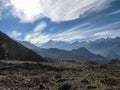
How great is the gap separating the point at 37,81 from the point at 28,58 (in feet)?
188

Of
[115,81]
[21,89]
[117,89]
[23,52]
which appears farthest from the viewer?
[23,52]

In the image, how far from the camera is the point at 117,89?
105 feet

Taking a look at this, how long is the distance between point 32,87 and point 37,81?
4.49 metres

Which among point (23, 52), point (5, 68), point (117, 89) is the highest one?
point (23, 52)

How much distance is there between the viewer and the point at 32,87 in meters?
36.3

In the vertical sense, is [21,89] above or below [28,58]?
below

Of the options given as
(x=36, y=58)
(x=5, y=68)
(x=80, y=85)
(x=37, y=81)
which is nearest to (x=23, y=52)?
(x=36, y=58)

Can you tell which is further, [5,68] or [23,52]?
[23,52]

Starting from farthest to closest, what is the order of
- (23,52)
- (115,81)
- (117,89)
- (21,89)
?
1. (23,52)
2. (115,81)
3. (21,89)
4. (117,89)

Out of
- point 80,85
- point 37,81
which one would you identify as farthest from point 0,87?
point 80,85

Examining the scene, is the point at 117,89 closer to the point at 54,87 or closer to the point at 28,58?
the point at 54,87

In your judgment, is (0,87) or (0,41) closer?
(0,87)

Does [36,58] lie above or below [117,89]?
above

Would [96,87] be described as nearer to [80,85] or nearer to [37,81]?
[80,85]
